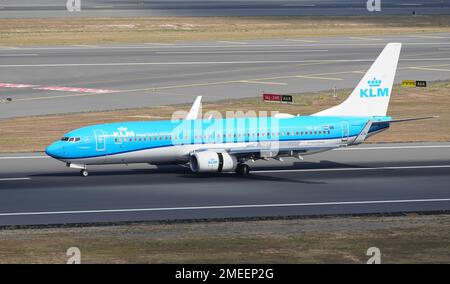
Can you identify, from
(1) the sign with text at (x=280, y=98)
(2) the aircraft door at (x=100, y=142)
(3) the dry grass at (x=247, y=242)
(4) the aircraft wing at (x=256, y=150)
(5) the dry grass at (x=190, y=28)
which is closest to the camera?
(3) the dry grass at (x=247, y=242)

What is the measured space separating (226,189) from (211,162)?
9.52 ft

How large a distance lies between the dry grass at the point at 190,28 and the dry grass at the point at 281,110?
4581 centimetres

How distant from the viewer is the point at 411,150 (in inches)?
2803

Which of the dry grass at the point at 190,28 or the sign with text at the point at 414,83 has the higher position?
the dry grass at the point at 190,28

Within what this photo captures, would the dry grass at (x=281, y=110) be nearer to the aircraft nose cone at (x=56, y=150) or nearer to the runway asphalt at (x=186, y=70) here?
the runway asphalt at (x=186, y=70)

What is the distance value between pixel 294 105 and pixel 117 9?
88.4 m

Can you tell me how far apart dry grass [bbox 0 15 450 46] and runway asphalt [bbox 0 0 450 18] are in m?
8.88

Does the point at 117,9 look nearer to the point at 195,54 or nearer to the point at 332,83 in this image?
the point at 195,54

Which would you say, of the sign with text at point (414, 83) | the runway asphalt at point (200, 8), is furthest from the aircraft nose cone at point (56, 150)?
the runway asphalt at point (200, 8)

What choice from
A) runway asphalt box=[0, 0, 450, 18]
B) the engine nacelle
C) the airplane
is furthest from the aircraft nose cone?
runway asphalt box=[0, 0, 450, 18]

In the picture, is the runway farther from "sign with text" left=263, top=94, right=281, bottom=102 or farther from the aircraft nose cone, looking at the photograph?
"sign with text" left=263, top=94, right=281, bottom=102

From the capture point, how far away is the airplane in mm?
60062

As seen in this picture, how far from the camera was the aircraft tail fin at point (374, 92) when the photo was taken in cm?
6475

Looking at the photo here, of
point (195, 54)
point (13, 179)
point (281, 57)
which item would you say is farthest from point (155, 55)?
point (13, 179)
